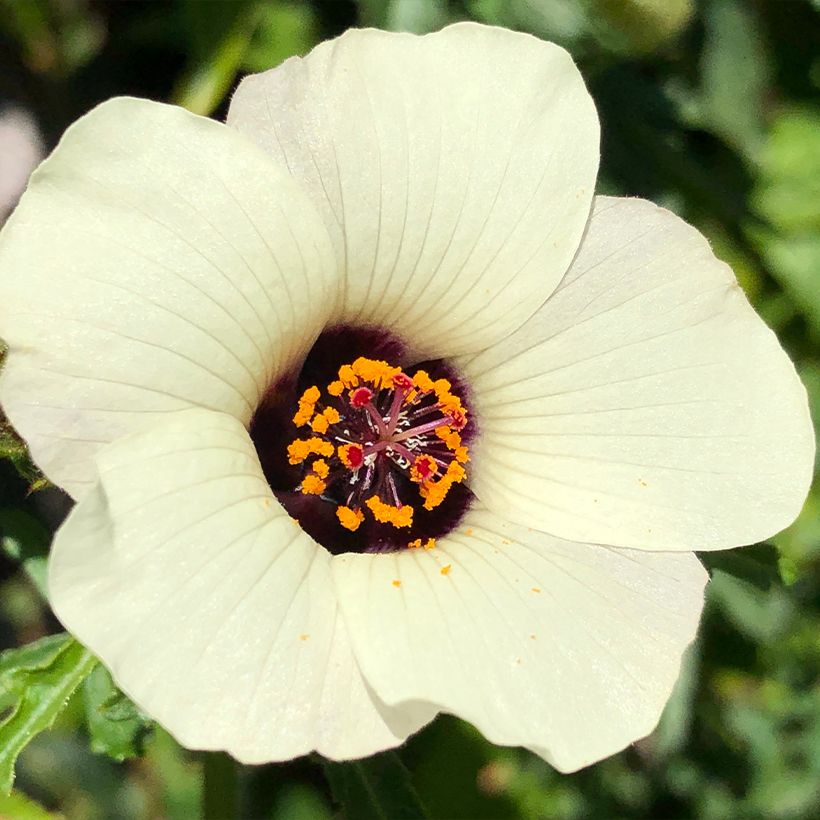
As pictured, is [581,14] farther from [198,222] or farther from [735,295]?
[198,222]

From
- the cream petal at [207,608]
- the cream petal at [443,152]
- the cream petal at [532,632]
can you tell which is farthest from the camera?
the cream petal at [443,152]

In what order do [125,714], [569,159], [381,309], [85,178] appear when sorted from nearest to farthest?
[85,178], [569,159], [381,309], [125,714]

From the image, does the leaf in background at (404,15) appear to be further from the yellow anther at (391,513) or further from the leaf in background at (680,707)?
the leaf in background at (680,707)

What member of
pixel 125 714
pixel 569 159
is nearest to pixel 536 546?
pixel 569 159

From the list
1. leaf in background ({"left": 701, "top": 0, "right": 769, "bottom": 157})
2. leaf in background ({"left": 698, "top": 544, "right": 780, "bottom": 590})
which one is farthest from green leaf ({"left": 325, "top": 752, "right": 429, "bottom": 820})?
leaf in background ({"left": 701, "top": 0, "right": 769, "bottom": 157})

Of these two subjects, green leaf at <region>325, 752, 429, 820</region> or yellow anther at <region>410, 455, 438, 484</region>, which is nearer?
yellow anther at <region>410, 455, 438, 484</region>

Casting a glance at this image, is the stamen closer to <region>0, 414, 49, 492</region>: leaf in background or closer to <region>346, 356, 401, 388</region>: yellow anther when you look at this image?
<region>346, 356, 401, 388</region>: yellow anther

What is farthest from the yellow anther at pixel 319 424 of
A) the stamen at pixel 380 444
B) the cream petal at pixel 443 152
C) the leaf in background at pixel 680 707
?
the leaf in background at pixel 680 707
